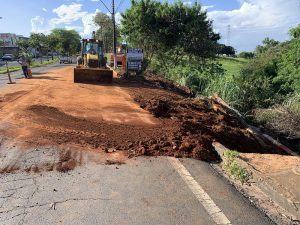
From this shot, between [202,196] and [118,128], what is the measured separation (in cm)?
424

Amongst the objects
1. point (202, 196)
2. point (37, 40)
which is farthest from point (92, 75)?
point (37, 40)

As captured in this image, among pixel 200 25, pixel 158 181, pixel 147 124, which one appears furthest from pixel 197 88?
pixel 158 181

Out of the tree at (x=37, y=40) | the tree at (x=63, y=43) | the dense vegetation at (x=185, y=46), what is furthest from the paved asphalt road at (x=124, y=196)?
the tree at (x=63, y=43)

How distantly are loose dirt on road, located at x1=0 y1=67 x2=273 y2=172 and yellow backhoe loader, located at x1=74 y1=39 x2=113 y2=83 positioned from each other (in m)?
7.71

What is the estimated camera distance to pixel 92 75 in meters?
21.7

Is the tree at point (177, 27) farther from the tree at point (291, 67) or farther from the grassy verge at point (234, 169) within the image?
the grassy verge at point (234, 169)

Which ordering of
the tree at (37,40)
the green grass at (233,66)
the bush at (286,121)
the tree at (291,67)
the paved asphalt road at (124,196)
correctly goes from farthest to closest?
the tree at (37,40) → the green grass at (233,66) → the tree at (291,67) → the bush at (286,121) → the paved asphalt road at (124,196)

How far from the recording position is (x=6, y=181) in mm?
5707

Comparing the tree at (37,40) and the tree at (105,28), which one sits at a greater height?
the tree at (105,28)

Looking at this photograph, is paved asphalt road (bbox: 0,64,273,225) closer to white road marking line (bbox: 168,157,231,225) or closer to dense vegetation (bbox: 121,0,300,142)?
white road marking line (bbox: 168,157,231,225)

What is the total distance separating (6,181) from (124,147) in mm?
2642

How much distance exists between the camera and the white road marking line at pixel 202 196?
4742 millimetres

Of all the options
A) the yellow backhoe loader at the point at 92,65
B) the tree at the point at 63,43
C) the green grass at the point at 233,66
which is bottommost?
the tree at the point at 63,43

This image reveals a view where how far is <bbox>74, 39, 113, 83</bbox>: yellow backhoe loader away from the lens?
70.9ft
